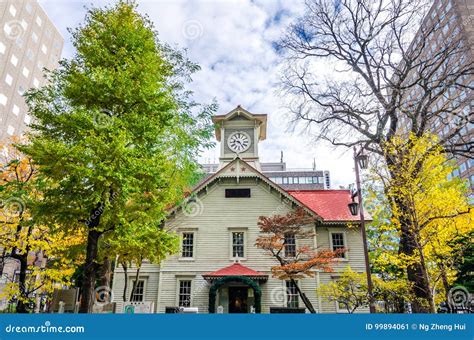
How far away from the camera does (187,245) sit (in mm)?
20594

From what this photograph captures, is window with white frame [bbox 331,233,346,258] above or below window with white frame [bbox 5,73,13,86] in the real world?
below

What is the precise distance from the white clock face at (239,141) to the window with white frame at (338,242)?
9413 mm

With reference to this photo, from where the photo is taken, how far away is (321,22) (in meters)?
17.5

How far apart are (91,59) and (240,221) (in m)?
13.4

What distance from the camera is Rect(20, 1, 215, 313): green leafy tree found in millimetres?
9555

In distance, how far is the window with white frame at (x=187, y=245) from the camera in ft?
67.1

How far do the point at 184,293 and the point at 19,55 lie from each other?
45.7 m

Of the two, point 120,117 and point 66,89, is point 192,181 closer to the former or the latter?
point 120,117

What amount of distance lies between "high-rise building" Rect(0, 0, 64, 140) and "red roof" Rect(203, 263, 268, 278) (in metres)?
37.5

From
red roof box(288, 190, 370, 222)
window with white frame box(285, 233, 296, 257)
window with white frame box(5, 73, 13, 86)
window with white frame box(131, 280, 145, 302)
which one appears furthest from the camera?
window with white frame box(5, 73, 13, 86)

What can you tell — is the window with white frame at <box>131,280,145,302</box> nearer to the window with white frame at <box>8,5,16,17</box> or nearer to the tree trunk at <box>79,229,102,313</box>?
the tree trunk at <box>79,229,102,313</box>

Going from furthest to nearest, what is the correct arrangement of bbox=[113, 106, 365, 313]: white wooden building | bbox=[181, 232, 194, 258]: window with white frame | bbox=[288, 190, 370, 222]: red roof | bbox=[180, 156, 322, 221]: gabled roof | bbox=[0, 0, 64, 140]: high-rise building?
bbox=[0, 0, 64, 140]: high-rise building
bbox=[180, 156, 322, 221]: gabled roof
bbox=[288, 190, 370, 222]: red roof
bbox=[181, 232, 194, 258]: window with white frame
bbox=[113, 106, 365, 313]: white wooden building

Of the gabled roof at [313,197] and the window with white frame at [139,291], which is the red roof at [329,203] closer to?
the gabled roof at [313,197]

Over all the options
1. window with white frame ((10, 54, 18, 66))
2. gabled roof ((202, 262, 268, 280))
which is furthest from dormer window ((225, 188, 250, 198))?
window with white frame ((10, 54, 18, 66))
